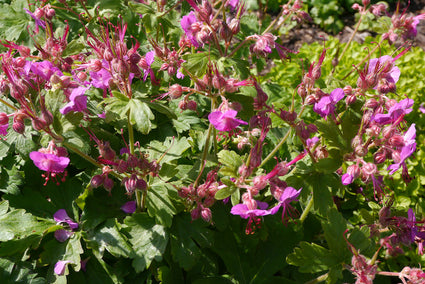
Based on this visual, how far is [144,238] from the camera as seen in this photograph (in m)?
2.03

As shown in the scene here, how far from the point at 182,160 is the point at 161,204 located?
0.61 metres

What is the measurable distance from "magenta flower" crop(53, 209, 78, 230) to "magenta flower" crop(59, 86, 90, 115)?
0.79 metres

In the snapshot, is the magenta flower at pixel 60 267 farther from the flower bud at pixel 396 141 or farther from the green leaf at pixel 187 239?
the flower bud at pixel 396 141

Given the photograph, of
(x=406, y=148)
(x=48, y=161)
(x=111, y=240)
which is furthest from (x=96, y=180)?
(x=406, y=148)

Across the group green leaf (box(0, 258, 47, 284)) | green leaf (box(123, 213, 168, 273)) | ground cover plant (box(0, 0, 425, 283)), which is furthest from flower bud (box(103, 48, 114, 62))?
green leaf (box(0, 258, 47, 284))

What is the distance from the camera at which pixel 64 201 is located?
225 centimetres

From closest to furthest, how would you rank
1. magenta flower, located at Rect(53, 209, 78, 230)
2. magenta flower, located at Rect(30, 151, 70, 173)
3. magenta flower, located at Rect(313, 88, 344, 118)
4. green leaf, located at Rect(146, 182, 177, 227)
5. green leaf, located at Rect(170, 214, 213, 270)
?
magenta flower, located at Rect(30, 151, 70, 173) < magenta flower, located at Rect(313, 88, 344, 118) < green leaf, located at Rect(146, 182, 177, 227) < green leaf, located at Rect(170, 214, 213, 270) < magenta flower, located at Rect(53, 209, 78, 230)

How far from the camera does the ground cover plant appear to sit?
1.64 m

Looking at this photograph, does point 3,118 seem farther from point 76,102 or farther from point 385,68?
point 385,68

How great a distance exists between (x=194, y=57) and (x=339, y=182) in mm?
873

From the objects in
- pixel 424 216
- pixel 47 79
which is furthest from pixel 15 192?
pixel 424 216

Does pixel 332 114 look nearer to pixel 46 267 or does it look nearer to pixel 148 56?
pixel 148 56

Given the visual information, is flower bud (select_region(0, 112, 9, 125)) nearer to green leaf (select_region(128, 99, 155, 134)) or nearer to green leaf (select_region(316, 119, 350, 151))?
green leaf (select_region(128, 99, 155, 134))

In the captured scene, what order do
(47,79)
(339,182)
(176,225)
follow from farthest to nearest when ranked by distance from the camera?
(176,225), (339,182), (47,79)
